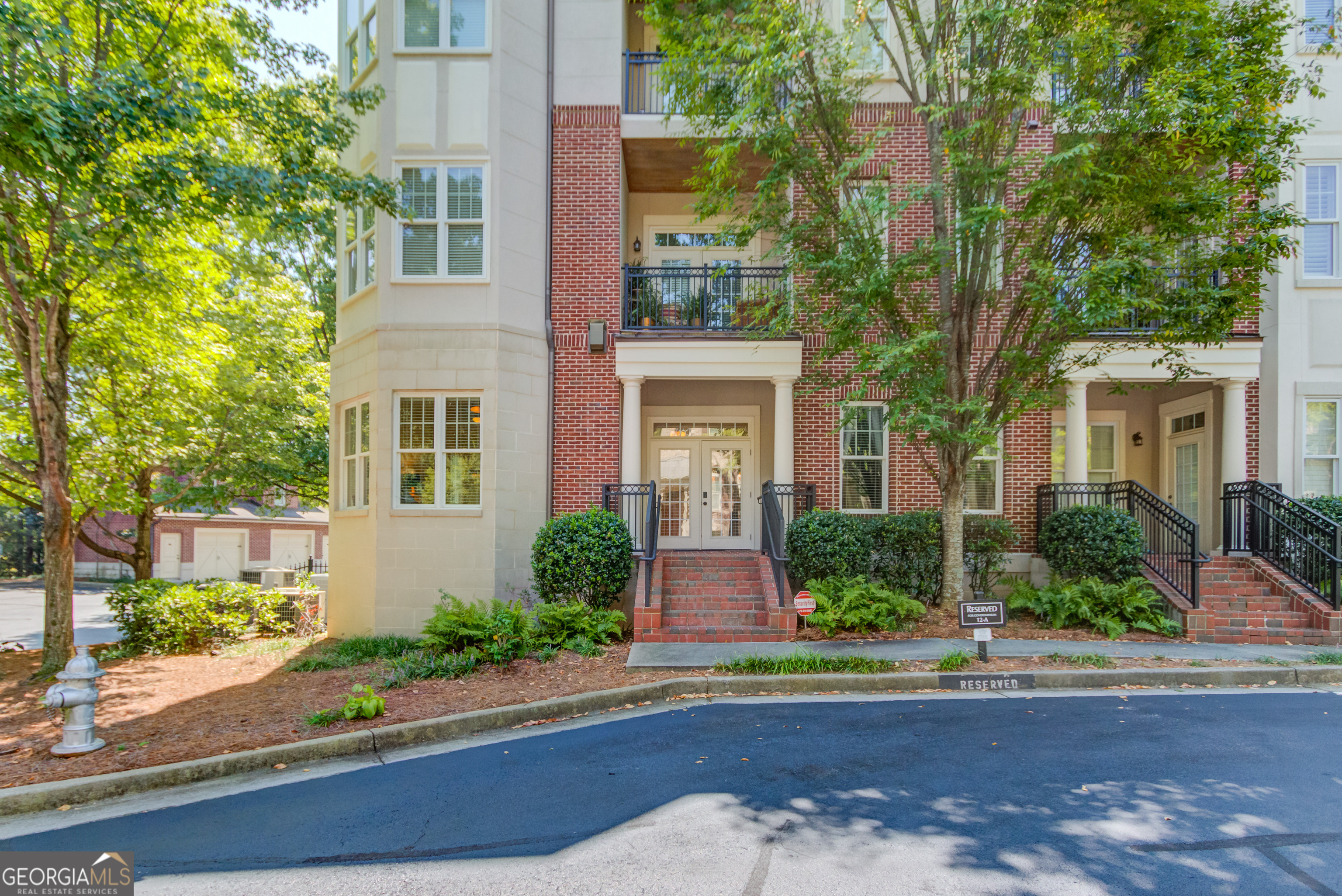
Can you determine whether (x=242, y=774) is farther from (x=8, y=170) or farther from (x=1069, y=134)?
(x=1069, y=134)

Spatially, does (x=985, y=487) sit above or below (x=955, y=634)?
above

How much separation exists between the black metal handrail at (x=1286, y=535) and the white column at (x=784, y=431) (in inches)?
262

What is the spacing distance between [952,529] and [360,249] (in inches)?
396

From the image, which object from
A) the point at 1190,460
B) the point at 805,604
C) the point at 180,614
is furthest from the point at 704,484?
the point at 1190,460

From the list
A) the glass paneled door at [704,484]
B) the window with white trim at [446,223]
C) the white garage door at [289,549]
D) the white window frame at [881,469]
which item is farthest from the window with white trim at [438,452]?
the white garage door at [289,549]

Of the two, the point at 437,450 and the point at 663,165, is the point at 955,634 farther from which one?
the point at 663,165

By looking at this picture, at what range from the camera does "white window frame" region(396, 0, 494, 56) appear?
37.2 feet

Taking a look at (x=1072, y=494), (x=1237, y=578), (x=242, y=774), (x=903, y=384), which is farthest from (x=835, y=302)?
(x=242, y=774)

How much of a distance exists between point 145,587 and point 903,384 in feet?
37.8

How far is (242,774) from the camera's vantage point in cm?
540

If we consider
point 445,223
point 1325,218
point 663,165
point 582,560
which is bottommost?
point 582,560

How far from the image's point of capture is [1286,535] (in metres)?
10.7

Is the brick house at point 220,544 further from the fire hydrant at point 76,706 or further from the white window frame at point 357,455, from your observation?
the fire hydrant at point 76,706

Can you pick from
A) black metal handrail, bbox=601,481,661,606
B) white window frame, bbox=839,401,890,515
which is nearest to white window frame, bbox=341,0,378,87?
black metal handrail, bbox=601,481,661,606
